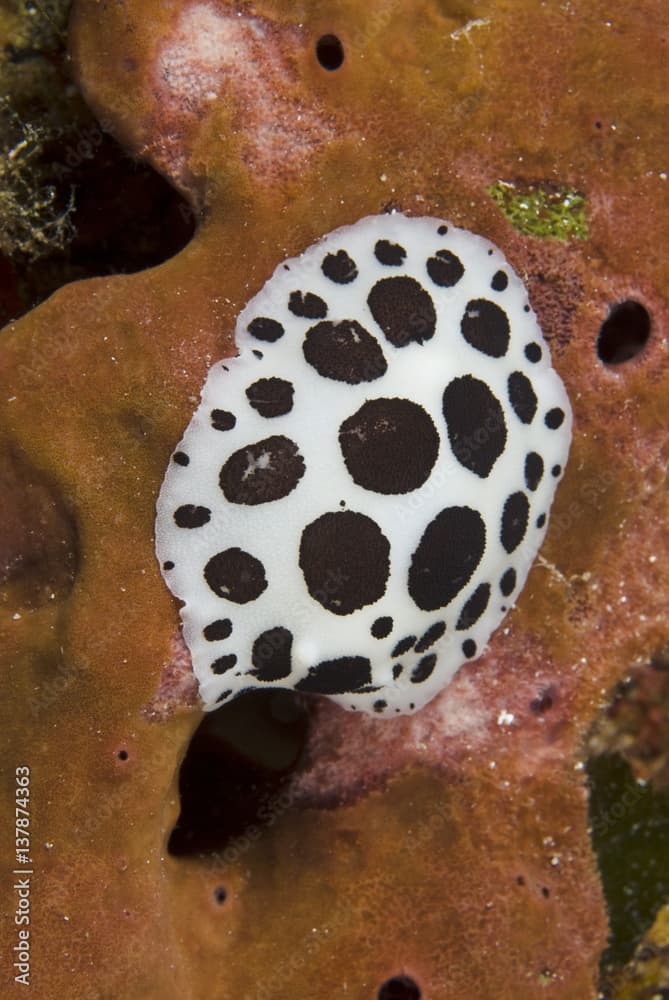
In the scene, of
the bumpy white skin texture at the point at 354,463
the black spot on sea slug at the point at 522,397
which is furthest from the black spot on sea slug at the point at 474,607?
the black spot on sea slug at the point at 522,397

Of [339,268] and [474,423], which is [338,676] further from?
[339,268]

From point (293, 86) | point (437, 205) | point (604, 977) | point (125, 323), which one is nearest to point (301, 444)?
point (125, 323)

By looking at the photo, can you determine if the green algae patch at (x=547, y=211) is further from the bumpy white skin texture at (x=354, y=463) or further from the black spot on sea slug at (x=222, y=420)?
the black spot on sea slug at (x=222, y=420)

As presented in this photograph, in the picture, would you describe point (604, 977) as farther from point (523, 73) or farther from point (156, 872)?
point (523, 73)

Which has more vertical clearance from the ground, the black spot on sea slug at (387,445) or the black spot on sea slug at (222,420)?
the black spot on sea slug at (222,420)

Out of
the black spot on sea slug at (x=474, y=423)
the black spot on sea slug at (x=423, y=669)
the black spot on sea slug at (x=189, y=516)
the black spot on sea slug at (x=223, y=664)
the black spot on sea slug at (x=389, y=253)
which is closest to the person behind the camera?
the black spot on sea slug at (x=189, y=516)

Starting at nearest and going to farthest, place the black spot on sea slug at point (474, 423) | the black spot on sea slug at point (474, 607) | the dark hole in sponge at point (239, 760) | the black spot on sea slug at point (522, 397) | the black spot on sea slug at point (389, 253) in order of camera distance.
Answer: the black spot on sea slug at point (474, 423)
the black spot on sea slug at point (389, 253)
the black spot on sea slug at point (522, 397)
the black spot on sea slug at point (474, 607)
the dark hole in sponge at point (239, 760)

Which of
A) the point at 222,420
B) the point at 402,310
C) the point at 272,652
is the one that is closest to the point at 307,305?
the point at 402,310

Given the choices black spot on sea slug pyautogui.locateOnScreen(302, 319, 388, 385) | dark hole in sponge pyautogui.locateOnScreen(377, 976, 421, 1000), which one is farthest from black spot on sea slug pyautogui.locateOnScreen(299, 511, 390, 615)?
dark hole in sponge pyautogui.locateOnScreen(377, 976, 421, 1000)
